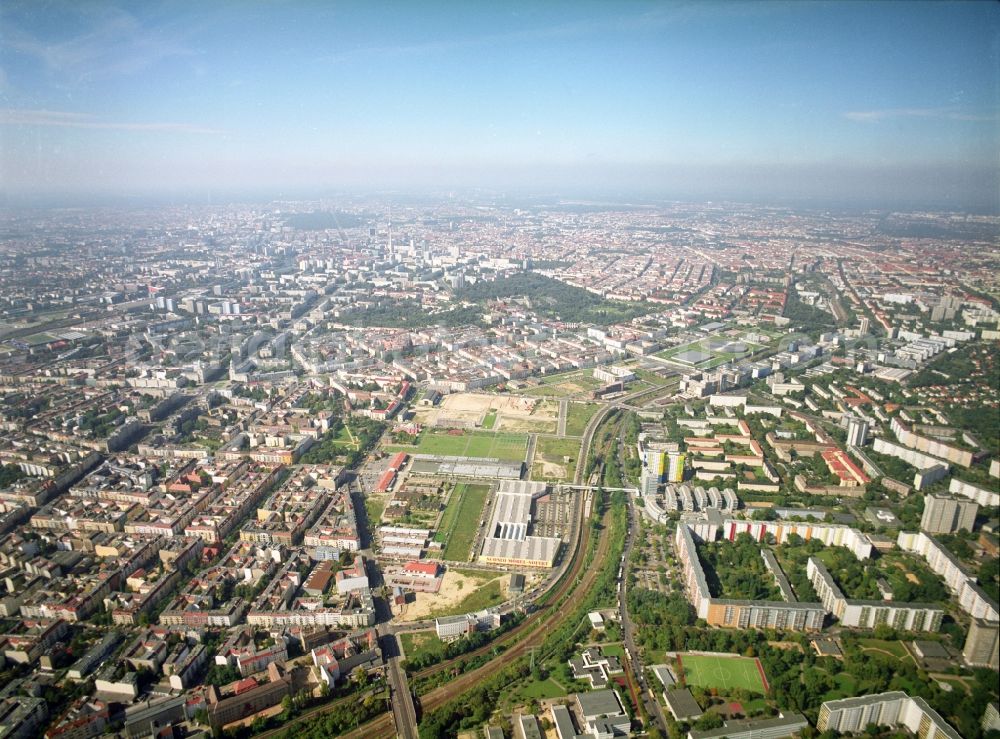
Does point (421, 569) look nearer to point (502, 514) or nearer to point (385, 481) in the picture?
point (502, 514)

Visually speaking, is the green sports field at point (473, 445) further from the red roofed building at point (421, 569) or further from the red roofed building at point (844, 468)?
the red roofed building at point (844, 468)

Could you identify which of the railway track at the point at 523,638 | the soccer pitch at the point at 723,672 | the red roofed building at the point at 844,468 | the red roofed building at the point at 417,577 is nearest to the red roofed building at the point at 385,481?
the red roofed building at the point at 417,577

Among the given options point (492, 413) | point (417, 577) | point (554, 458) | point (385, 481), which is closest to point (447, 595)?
point (417, 577)

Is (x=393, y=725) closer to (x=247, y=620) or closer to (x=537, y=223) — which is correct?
(x=247, y=620)

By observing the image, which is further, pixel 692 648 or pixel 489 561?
pixel 489 561

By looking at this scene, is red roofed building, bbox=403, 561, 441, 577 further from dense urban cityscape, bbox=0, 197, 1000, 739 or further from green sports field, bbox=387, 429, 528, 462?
green sports field, bbox=387, 429, 528, 462

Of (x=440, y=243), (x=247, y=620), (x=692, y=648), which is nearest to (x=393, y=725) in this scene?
(x=247, y=620)
